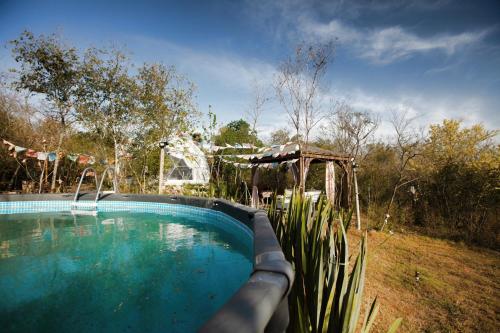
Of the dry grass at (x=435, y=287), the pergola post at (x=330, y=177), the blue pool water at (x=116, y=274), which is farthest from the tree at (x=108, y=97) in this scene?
the dry grass at (x=435, y=287)

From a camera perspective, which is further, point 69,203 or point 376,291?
point 69,203

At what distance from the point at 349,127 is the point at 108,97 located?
1148 centimetres

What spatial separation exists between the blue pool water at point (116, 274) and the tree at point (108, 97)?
500 cm

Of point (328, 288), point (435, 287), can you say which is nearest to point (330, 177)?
point (435, 287)

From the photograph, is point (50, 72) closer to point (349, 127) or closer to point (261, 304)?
point (261, 304)

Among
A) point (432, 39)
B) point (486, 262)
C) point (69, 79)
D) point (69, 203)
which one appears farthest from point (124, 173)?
point (432, 39)

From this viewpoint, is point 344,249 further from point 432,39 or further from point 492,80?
point 492,80

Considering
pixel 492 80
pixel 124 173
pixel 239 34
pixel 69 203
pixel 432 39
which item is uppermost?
pixel 239 34

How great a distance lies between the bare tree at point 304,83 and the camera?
8.76m

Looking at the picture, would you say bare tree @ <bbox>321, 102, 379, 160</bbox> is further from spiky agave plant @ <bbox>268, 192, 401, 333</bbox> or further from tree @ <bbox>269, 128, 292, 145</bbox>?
tree @ <bbox>269, 128, 292, 145</bbox>

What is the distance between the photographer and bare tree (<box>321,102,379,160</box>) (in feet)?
37.0

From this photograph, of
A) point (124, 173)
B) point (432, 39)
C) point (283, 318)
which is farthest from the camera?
point (124, 173)

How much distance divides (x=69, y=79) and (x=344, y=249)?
40.5 ft

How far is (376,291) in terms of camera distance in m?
3.56
